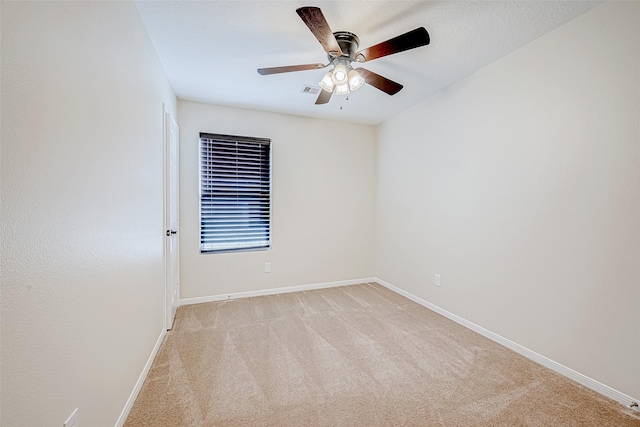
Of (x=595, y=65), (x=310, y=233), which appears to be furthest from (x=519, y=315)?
(x=310, y=233)

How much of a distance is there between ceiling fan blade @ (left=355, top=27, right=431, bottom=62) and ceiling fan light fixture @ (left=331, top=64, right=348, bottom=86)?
13 centimetres

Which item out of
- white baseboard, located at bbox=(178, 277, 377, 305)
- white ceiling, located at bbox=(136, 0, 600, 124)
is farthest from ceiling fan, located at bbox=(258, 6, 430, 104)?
white baseboard, located at bbox=(178, 277, 377, 305)

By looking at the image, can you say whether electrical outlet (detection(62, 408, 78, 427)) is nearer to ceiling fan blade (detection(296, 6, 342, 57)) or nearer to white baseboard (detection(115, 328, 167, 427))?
white baseboard (detection(115, 328, 167, 427))

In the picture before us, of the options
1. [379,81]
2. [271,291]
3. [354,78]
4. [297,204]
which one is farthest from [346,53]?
[271,291]

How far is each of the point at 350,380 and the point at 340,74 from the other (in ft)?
7.01

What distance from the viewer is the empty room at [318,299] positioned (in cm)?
93

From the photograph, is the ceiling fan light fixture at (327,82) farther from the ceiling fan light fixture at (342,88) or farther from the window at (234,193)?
the window at (234,193)

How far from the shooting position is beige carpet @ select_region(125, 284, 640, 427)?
1516mm

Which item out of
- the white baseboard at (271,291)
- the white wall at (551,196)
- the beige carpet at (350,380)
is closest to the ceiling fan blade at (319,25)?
the white wall at (551,196)

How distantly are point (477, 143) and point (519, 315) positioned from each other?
155 cm

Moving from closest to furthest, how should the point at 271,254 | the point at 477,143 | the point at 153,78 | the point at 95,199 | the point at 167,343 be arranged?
the point at 95,199, the point at 153,78, the point at 167,343, the point at 477,143, the point at 271,254

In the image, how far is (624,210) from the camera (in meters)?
1.62

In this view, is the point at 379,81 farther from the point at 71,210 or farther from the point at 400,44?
the point at 71,210

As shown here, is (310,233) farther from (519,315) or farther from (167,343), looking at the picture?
(519,315)
